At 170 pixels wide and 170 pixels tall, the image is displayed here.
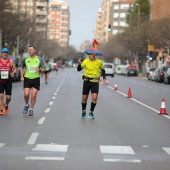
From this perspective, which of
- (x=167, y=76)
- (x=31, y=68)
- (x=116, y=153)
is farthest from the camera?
(x=167, y=76)

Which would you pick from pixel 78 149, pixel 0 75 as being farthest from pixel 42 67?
pixel 78 149

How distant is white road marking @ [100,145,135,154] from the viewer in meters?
9.60

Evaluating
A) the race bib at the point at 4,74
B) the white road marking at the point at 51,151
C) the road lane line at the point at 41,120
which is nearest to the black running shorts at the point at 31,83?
the race bib at the point at 4,74

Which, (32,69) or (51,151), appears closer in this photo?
(51,151)

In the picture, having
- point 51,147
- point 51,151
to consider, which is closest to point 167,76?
point 51,147

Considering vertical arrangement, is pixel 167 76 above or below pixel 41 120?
below

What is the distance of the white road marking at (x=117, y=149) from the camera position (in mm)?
9602

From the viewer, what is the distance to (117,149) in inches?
390

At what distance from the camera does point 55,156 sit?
8969 mm

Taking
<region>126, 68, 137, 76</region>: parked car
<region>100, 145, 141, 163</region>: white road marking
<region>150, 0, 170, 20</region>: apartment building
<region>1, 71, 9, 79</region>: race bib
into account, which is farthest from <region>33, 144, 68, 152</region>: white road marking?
<region>150, 0, 170, 20</region>: apartment building

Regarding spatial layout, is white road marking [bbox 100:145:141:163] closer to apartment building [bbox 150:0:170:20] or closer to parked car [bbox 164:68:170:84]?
parked car [bbox 164:68:170:84]

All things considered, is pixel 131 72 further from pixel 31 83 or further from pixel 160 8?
pixel 31 83

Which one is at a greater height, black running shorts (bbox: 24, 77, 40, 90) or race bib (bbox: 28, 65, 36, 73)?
race bib (bbox: 28, 65, 36, 73)

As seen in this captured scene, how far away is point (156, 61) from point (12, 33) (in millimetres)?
51628
